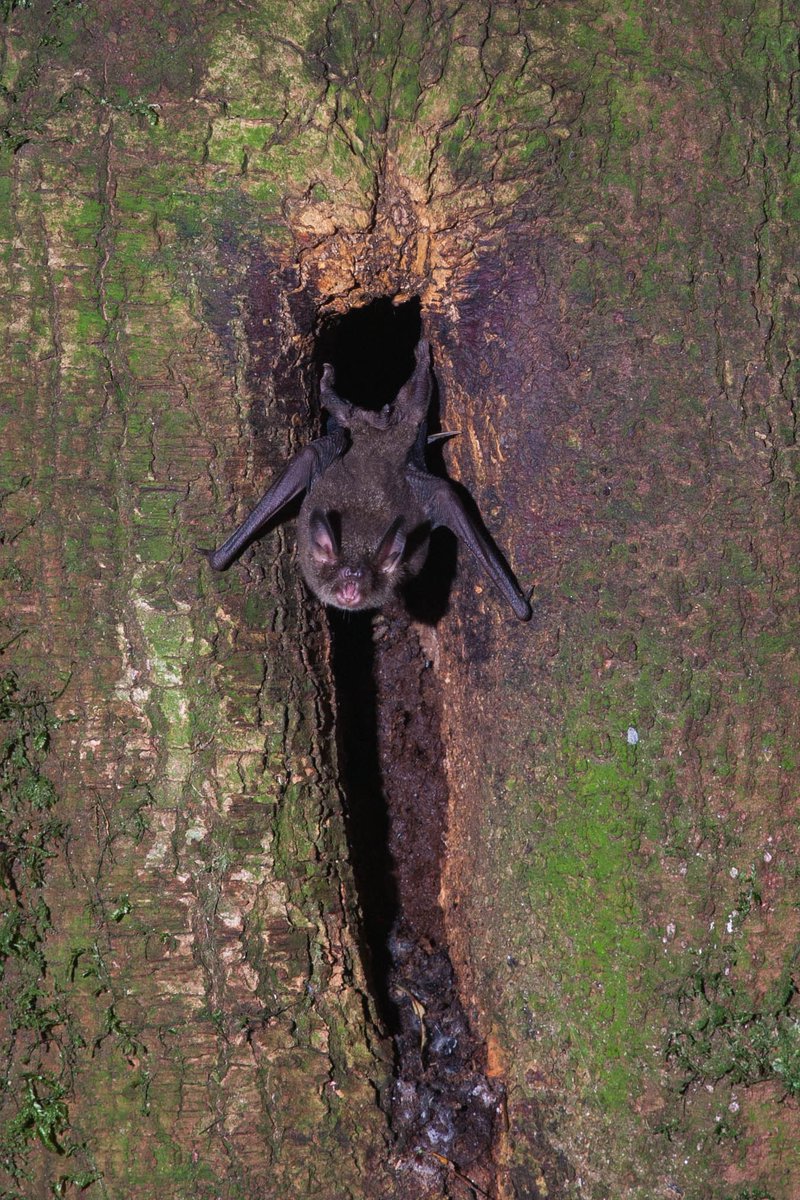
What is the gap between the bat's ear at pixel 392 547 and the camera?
415 centimetres

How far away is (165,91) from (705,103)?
172 cm

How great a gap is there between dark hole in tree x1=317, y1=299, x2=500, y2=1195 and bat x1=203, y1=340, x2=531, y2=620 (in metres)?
0.25

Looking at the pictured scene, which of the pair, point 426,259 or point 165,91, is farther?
point 426,259

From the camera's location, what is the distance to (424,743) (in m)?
4.36

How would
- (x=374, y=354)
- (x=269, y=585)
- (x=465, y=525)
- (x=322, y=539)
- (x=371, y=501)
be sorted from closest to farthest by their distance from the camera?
(x=269, y=585)
(x=465, y=525)
(x=322, y=539)
(x=371, y=501)
(x=374, y=354)

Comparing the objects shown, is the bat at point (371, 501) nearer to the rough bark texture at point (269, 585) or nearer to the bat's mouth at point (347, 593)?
the bat's mouth at point (347, 593)

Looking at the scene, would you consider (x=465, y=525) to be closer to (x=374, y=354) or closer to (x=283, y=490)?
(x=283, y=490)

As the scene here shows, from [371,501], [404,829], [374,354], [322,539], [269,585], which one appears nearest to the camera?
[269,585]

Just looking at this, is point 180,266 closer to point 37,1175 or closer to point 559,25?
point 559,25

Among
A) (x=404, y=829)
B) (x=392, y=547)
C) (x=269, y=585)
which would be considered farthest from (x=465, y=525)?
(x=404, y=829)

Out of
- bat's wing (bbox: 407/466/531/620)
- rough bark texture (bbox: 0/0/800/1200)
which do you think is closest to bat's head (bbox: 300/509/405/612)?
bat's wing (bbox: 407/466/531/620)

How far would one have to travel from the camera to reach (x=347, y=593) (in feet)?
13.5

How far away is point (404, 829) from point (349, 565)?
1.13m

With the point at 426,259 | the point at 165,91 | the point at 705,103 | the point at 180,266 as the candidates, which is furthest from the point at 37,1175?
the point at 705,103
